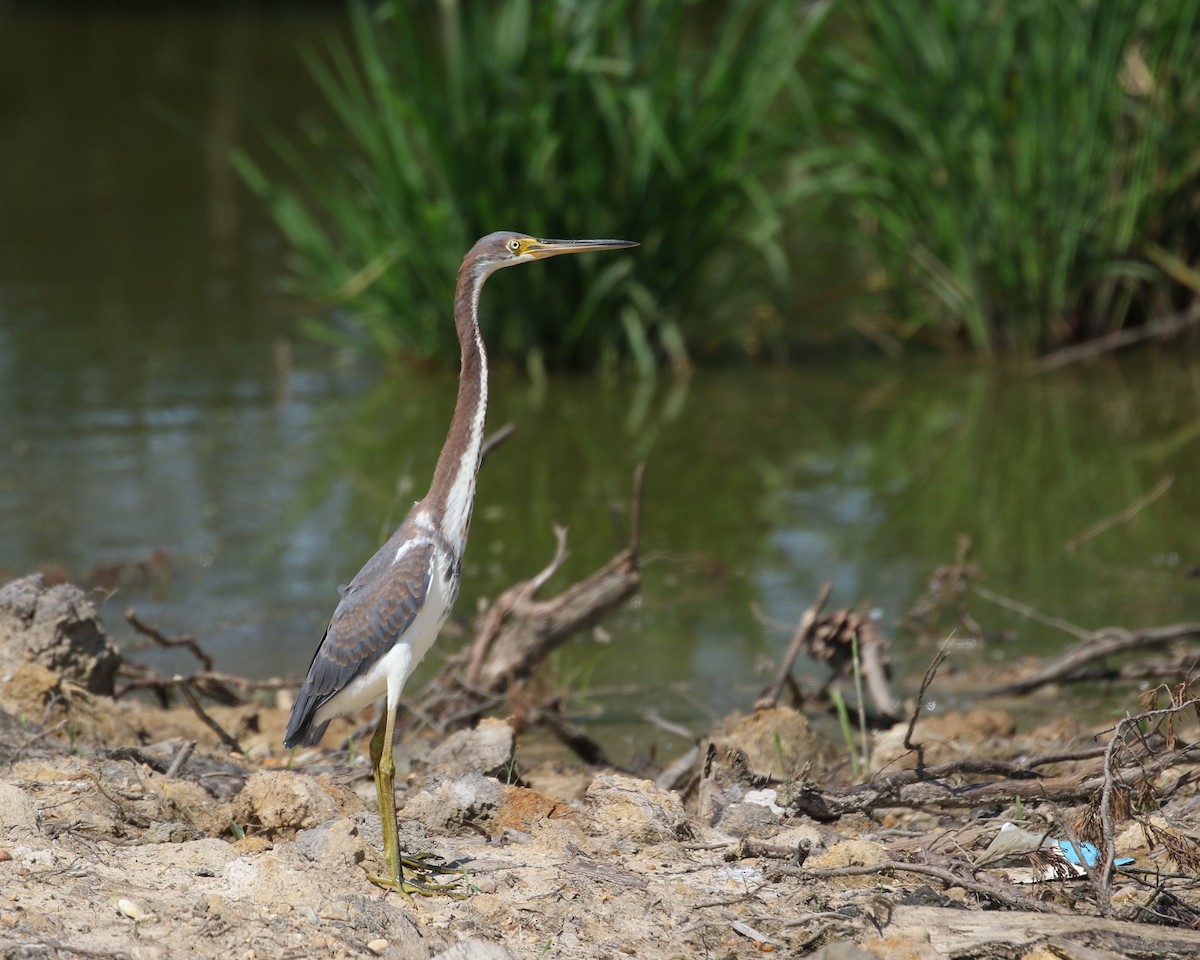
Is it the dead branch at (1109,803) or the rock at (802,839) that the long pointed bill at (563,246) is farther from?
the dead branch at (1109,803)

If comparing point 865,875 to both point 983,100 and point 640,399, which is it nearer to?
point 640,399

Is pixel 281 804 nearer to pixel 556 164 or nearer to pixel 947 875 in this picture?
pixel 947 875

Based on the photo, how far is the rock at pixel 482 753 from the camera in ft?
13.2

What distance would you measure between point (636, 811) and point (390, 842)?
59cm

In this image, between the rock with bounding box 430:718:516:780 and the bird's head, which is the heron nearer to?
the bird's head

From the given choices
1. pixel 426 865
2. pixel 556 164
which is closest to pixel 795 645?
pixel 426 865

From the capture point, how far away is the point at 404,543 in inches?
145

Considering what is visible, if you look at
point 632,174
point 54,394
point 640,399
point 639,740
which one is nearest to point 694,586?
point 639,740

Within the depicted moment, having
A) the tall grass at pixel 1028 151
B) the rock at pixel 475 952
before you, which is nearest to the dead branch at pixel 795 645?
the rock at pixel 475 952

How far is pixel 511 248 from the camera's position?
3.93 m

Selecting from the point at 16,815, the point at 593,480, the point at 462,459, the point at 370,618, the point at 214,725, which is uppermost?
the point at 462,459

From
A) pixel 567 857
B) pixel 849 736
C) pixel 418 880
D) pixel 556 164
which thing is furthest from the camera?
pixel 556 164

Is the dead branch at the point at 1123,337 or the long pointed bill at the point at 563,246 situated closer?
the long pointed bill at the point at 563,246

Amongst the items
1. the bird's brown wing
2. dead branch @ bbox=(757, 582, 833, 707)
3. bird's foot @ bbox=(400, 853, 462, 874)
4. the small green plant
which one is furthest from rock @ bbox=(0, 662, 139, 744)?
the small green plant
